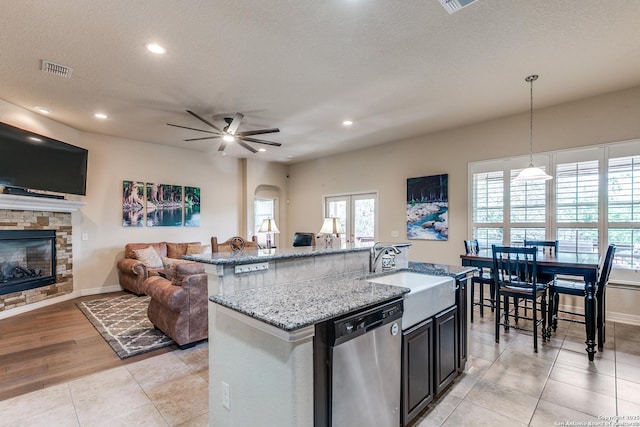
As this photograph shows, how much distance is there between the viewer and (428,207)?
5.78 m

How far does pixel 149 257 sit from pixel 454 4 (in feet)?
19.4

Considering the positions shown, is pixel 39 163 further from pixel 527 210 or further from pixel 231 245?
pixel 527 210

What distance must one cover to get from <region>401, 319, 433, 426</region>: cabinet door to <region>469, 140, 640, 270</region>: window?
11.9 ft

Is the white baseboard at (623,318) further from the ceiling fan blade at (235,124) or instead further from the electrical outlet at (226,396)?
the ceiling fan blade at (235,124)

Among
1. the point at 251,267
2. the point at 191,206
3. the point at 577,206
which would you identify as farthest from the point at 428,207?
the point at 191,206

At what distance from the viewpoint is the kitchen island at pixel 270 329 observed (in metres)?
1.33

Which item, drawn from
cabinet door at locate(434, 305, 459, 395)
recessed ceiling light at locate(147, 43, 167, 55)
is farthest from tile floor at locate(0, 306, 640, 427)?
recessed ceiling light at locate(147, 43, 167, 55)

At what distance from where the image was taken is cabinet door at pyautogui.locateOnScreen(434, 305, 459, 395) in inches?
86.1

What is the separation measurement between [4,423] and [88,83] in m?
3.39

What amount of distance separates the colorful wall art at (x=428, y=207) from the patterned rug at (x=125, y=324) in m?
4.54

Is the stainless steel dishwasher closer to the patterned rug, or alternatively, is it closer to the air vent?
the patterned rug

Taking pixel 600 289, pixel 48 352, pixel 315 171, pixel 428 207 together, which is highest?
pixel 315 171

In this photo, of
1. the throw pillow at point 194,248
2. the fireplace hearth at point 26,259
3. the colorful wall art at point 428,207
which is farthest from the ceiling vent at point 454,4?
the fireplace hearth at point 26,259

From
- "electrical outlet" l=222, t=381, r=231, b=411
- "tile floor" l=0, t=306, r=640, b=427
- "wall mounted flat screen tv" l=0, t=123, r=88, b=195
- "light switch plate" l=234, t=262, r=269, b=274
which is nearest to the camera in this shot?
"electrical outlet" l=222, t=381, r=231, b=411
